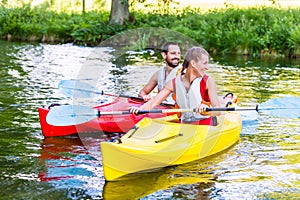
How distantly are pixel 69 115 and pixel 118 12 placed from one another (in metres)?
12.5

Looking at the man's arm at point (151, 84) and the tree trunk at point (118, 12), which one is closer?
the man's arm at point (151, 84)

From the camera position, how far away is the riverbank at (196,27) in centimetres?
1545

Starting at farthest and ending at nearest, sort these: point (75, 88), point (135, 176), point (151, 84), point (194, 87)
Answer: point (75, 88)
point (151, 84)
point (194, 87)
point (135, 176)

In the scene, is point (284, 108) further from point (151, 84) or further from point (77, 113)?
point (77, 113)

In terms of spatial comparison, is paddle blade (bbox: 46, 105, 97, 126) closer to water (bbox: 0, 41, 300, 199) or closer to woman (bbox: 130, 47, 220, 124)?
water (bbox: 0, 41, 300, 199)

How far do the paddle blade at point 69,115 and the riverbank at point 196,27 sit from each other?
943 centimetres

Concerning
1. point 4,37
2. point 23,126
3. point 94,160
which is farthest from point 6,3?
point 94,160

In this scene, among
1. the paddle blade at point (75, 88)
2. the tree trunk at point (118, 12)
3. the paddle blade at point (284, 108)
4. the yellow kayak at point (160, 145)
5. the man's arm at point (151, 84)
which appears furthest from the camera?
the tree trunk at point (118, 12)

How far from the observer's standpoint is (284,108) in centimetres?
676

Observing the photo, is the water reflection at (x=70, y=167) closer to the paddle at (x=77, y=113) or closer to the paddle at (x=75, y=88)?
the paddle at (x=77, y=113)

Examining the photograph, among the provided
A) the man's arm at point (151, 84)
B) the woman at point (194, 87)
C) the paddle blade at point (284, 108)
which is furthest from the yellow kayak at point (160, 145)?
the man's arm at point (151, 84)

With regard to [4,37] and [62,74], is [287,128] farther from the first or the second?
[4,37]

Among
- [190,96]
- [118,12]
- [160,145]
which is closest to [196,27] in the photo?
[118,12]

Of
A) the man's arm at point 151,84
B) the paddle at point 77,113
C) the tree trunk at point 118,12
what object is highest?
the tree trunk at point 118,12
